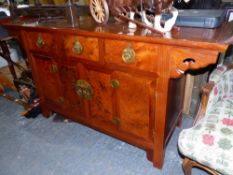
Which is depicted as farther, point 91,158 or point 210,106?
point 91,158

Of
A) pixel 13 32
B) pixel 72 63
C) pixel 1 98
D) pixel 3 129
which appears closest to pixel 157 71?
pixel 72 63

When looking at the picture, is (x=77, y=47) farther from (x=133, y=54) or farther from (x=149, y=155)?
(x=149, y=155)

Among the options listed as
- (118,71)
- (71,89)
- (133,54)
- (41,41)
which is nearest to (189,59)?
(133,54)

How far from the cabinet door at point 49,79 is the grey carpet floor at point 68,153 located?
0.94 feet

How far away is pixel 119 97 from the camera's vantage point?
47.2 inches

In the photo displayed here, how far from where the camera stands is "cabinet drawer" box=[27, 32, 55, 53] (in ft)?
4.35

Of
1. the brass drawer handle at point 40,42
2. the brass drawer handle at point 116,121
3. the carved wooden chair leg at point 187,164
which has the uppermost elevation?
the brass drawer handle at point 40,42

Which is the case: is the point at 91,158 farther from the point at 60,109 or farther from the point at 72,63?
the point at 72,63

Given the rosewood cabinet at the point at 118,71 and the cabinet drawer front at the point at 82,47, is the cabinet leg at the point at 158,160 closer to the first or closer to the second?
the rosewood cabinet at the point at 118,71

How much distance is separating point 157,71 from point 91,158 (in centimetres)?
83

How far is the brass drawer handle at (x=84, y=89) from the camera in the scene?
1.32 meters

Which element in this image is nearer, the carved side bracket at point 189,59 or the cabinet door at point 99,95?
the carved side bracket at point 189,59

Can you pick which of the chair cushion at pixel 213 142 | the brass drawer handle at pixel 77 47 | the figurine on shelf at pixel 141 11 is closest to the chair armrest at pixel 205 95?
the chair cushion at pixel 213 142

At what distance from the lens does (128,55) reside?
101 cm
